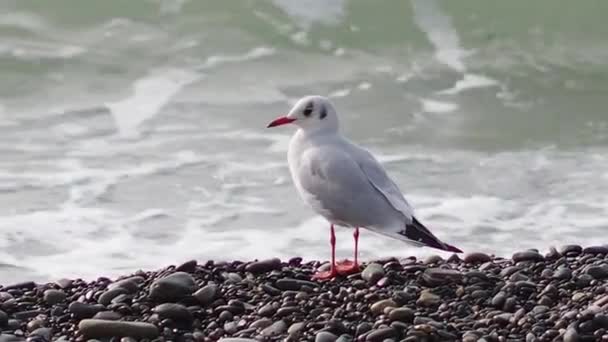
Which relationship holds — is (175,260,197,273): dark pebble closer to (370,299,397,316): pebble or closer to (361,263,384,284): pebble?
(361,263,384,284): pebble

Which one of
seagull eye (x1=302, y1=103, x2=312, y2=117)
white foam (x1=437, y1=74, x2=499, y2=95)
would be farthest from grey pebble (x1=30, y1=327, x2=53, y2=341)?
white foam (x1=437, y1=74, x2=499, y2=95)

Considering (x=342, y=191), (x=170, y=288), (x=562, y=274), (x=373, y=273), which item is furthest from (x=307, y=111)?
(x=562, y=274)

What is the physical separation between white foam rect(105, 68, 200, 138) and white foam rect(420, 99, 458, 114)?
227 centimetres

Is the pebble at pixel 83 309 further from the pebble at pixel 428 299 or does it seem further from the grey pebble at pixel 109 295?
the pebble at pixel 428 299

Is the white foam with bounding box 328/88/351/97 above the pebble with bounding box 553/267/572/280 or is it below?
above

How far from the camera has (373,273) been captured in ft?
20.7

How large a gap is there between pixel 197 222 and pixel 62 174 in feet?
5.05

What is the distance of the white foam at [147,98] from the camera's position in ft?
38.2

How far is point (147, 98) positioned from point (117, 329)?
7042mm

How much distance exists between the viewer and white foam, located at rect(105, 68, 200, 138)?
11.7 meters

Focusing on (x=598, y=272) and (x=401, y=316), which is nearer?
(x=401, y=316)

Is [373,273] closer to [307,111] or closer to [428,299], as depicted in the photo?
[428,299]

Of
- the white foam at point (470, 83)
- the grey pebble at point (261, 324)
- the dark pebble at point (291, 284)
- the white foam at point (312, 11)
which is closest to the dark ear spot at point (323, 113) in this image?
the dark pebble at point (291, 284)

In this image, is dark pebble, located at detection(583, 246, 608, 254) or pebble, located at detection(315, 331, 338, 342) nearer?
pebble, located at detection(315, 331, 338, 342)
